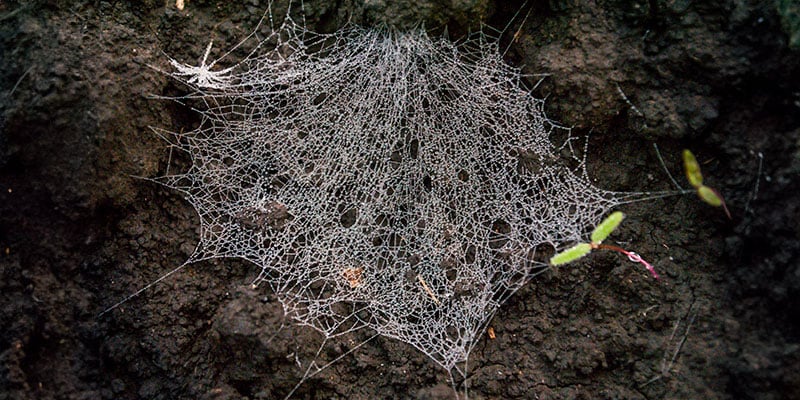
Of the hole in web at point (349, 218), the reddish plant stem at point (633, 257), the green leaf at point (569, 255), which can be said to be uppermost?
the green leaf at point (569, 255)

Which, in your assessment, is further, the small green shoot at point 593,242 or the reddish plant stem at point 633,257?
the reddish plant stem at point 633,257

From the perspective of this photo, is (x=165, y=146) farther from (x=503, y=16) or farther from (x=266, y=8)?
(x=503, y=16)

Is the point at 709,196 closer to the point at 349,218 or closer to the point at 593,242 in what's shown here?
the point at 593,242

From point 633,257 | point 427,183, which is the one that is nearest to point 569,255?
point 633,257

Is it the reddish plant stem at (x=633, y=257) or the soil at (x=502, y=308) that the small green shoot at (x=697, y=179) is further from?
the reddish plant stem at (x=633, y=257)

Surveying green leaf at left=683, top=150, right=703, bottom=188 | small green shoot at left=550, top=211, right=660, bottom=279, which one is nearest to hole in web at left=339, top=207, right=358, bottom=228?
small green shoot at left=550, top=211, right=660, bottom=279

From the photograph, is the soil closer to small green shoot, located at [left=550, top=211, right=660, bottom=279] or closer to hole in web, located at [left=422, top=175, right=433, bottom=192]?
small green shoot, located at [left=550, top=211, right=660, bottom=279]

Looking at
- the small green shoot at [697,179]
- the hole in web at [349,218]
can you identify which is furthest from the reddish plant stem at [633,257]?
the hole in web at [349,218]

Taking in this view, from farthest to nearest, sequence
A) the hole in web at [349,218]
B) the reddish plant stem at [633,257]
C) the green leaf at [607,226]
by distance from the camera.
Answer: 1. the hole in web at [349,218]
2. the reddish plant stem at [633,257]
3. the green leaf at [607,226]
